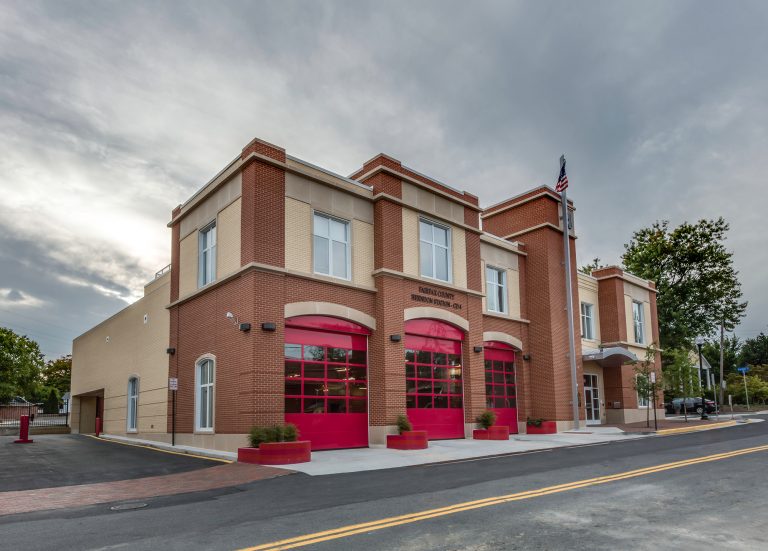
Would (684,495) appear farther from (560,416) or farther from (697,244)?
(697,244)

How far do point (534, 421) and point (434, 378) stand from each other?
24.0ft

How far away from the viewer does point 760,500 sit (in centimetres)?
905

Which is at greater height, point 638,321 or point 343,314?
point 638,321

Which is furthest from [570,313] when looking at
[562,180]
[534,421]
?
[562,180]

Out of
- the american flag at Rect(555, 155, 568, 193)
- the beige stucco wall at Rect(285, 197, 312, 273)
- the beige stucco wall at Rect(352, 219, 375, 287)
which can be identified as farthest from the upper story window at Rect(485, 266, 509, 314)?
the beige stucco wall at Rect(285, 197, 312, 273)

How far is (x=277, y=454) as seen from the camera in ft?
51.5

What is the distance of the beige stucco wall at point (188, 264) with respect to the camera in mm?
23000

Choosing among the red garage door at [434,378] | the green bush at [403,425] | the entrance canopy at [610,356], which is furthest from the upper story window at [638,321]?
the green bush at [403,425]

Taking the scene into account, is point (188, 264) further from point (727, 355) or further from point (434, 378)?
point (727, 355)

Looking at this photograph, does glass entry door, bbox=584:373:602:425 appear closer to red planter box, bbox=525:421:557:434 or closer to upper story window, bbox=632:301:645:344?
upper story window, bbox=632:301:645:344

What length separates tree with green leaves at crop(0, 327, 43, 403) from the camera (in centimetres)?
5512

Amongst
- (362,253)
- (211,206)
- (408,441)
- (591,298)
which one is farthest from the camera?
(591,298)

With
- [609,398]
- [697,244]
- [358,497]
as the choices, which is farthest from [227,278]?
[697,244]

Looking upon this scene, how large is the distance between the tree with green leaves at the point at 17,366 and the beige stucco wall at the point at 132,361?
67.6ft
